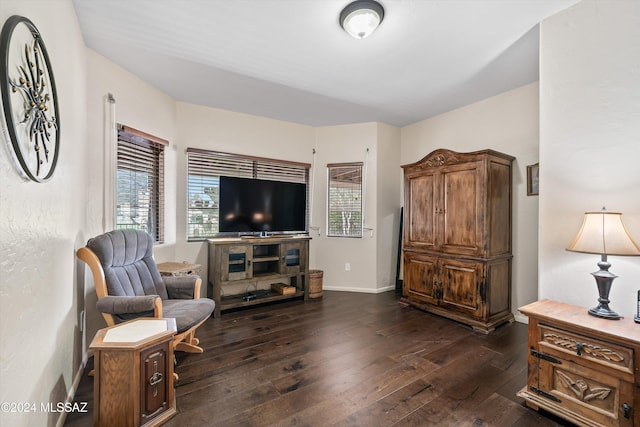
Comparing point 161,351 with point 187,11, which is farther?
point 187,11

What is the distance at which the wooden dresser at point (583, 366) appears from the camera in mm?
1439

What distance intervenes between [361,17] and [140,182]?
8.93ft

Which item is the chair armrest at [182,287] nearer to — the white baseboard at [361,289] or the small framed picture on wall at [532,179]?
the white baseboard at [361,289]

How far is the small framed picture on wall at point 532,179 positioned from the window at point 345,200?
214 cm

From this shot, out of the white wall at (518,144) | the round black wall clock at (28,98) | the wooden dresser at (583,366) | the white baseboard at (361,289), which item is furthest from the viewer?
the white baseboard at (361,289)

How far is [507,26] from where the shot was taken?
7.00 ft

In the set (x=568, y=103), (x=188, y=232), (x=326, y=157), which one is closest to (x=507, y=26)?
(x=568, y=103)

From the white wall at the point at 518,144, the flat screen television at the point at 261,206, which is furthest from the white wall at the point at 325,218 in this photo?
the white wall at the point at 518,144

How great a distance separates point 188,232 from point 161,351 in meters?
2.21

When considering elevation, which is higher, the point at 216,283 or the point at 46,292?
the point at 46,292

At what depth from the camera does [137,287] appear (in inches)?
91.7

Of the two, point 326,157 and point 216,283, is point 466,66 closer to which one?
point 326,157

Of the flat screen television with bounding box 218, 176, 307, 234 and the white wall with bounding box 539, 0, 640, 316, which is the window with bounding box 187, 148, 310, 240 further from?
the white wall with bounding box 539, 0, 640, 316

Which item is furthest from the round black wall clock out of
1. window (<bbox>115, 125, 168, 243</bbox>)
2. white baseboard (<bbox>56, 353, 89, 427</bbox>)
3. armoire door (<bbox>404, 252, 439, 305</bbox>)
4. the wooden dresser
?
armoire door (<bbox>404, 252, 439, 305</bbox>)
